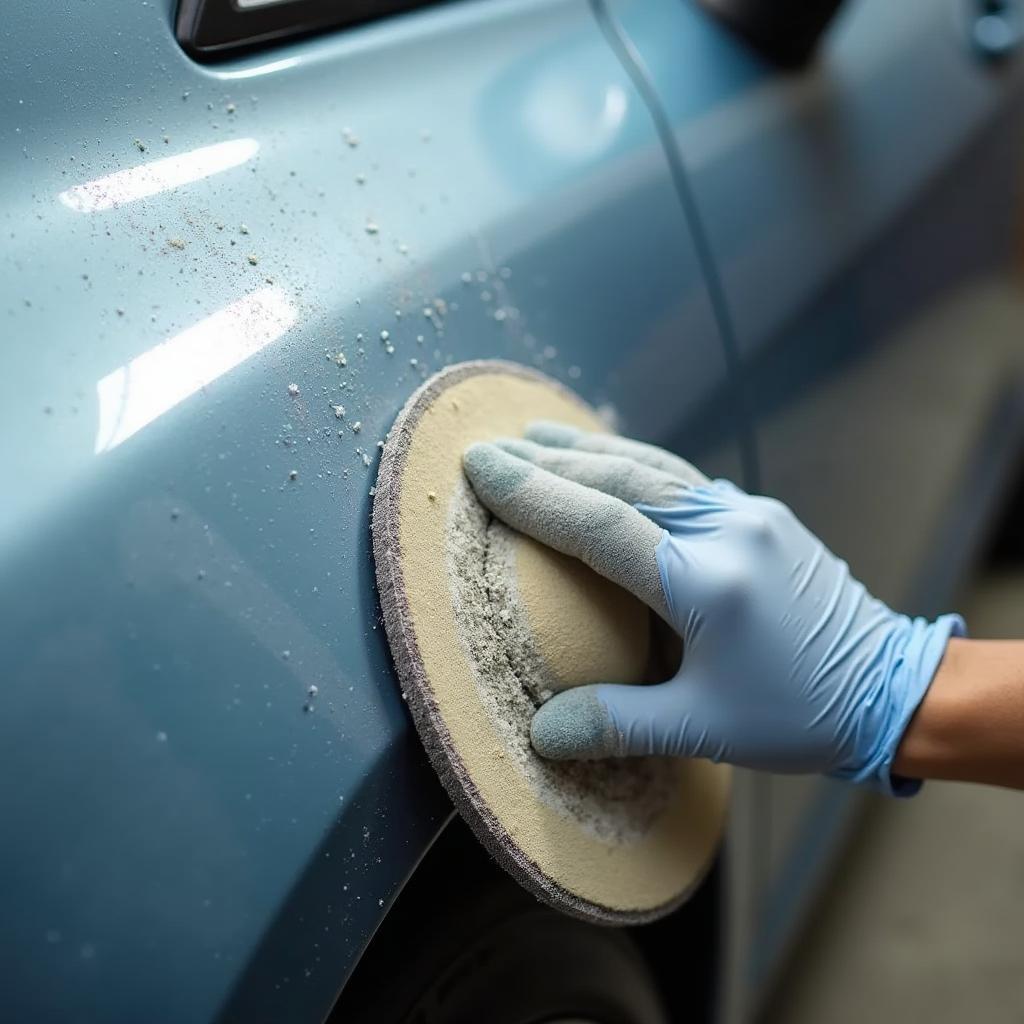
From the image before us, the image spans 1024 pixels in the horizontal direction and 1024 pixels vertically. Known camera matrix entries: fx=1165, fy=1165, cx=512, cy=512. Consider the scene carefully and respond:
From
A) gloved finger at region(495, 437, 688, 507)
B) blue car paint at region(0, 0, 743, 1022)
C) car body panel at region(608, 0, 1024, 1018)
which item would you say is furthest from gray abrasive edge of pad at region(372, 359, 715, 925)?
car body panel at region(608, 0, 1024, 1018)

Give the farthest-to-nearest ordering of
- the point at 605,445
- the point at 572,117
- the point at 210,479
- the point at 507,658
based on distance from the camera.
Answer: the point at 572,117 → the point at 605,445 → the point at 507,658 → the point at 210,479

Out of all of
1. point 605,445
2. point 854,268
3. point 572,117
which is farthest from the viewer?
point 854,268

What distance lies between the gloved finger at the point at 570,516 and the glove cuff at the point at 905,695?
0.31m

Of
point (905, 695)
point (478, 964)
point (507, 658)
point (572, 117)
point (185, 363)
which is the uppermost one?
point (185, 363)

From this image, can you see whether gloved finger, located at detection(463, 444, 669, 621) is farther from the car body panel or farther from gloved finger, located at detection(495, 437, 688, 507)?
the car body panel

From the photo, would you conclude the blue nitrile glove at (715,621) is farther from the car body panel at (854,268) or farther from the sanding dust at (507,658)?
the car body panel at (854,268)

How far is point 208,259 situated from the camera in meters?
0.85

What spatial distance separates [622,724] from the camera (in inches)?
37.6

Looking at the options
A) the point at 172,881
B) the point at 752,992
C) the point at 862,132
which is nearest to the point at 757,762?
the point at 172,881

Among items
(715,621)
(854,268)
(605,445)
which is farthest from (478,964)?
(854,268)

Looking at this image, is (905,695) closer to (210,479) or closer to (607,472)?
(607,472)

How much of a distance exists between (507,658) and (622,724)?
115mm

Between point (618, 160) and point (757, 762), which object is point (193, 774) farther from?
point (618, 160)

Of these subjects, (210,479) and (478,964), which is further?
(478,964)
